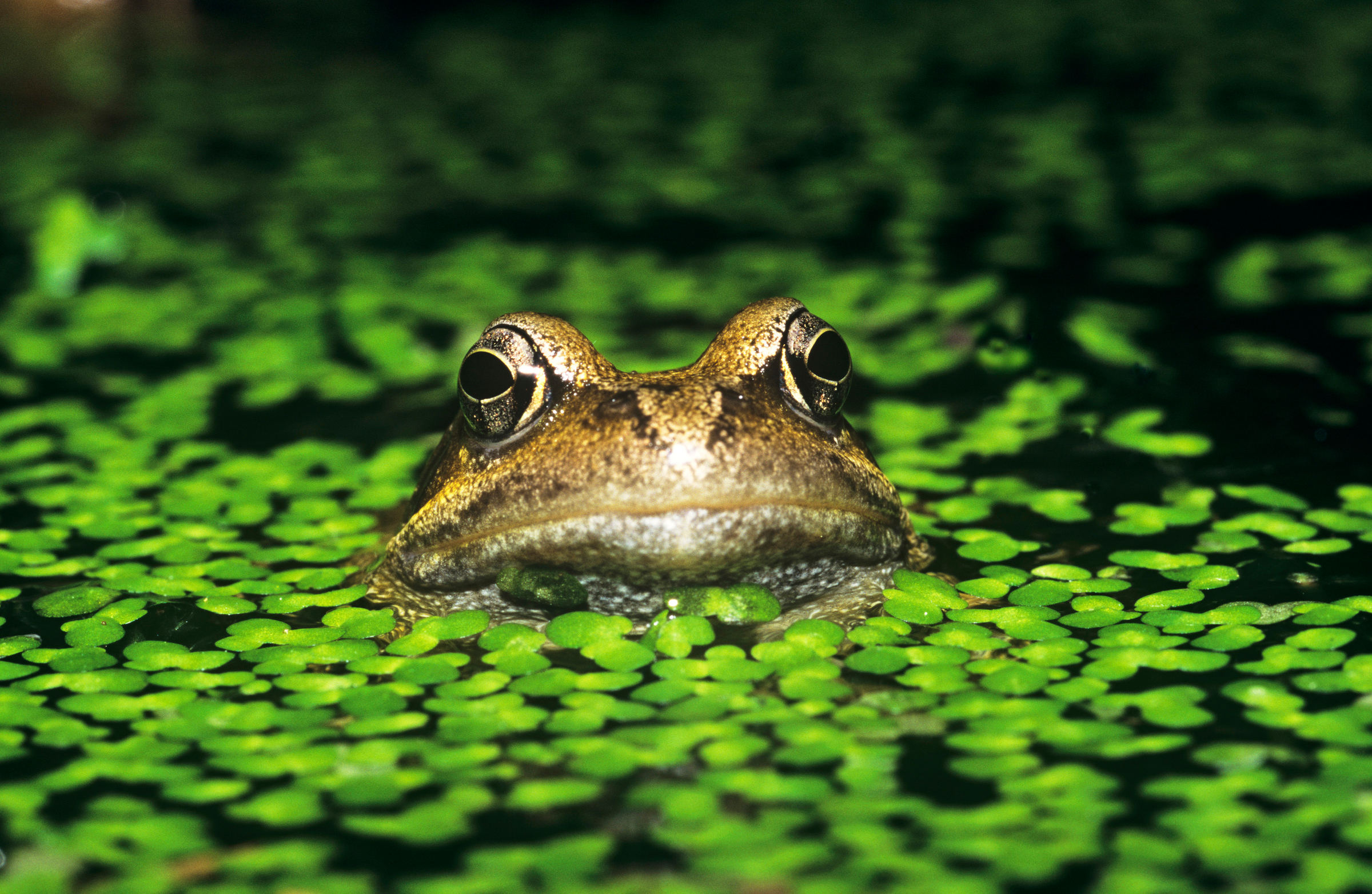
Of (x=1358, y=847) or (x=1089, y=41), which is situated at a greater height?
(x=1089, y=41)

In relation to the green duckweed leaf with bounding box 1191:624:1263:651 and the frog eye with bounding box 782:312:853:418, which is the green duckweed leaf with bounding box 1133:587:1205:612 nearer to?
the green duckweed leaf with bounding box 1191:624:1263:651

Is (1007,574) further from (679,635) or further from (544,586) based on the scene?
(544,586)

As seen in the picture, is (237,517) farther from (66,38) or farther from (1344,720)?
(66,38)

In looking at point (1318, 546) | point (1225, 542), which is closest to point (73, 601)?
point (1225, 542)

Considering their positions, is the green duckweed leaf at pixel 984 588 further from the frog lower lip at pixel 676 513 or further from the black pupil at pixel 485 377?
the black pupil at pixel 485 377

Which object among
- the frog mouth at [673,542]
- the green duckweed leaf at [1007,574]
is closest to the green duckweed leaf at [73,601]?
the frog mouth at [673,542]

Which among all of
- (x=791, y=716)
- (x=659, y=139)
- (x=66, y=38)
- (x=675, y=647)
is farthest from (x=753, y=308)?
(x=66, y=38)

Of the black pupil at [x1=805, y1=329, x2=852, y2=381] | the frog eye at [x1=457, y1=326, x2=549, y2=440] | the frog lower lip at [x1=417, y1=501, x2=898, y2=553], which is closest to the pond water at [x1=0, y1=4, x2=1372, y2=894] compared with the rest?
the frog lower lip at [x1=417, y1=501, x2=898, y2=553]
